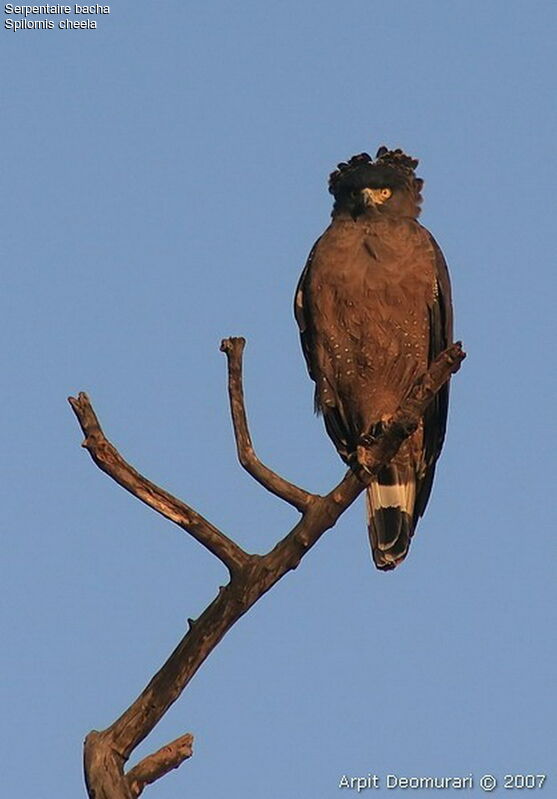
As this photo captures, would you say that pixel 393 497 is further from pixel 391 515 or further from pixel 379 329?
pixel 379 329

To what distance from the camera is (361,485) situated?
6402mm

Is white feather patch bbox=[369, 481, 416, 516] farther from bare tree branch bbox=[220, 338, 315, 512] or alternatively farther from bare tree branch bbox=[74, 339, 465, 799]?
bare tree branch bbox=[220, 338, 315, 512]

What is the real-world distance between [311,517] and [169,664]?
90cm

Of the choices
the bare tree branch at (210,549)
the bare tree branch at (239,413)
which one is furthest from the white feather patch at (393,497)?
the bare tree branch at (239,413)

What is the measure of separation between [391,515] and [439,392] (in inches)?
32.4

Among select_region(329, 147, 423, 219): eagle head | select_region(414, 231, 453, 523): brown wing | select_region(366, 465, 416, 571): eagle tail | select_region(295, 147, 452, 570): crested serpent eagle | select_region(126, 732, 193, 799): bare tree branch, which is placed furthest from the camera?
select_region(329, 147, 423, 219): eagle head

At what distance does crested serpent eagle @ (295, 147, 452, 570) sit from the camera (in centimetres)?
862

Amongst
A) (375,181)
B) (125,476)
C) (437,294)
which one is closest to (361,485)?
(125,476)

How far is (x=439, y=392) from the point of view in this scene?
28.8 ft

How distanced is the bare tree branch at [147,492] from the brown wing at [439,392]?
299cm

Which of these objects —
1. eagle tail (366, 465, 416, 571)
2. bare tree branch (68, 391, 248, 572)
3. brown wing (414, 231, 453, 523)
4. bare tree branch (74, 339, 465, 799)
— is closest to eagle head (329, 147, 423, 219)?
brown wing (414, 231, 453, 523)

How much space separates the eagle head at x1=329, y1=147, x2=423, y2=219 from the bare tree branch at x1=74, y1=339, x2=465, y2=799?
2941 mm

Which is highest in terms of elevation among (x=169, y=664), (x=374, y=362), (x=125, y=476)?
(x=374, y=362)

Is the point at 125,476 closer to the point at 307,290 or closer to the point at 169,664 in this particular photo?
the point at 169,664
